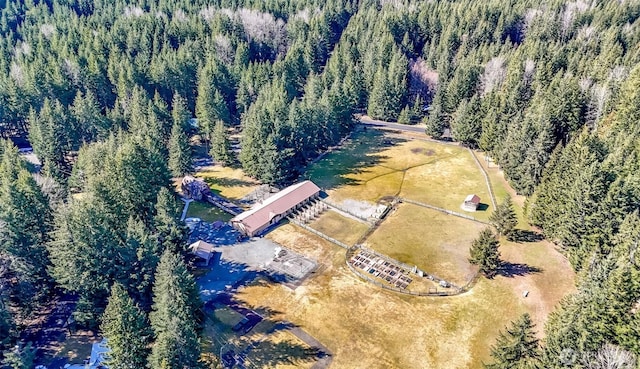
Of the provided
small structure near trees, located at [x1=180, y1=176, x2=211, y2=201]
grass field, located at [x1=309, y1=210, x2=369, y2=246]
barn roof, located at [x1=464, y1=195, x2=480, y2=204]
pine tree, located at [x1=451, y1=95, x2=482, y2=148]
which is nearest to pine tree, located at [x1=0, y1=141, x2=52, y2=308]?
small structure near trees, located at [x1=180, y1=176, x2=211, y2=201]

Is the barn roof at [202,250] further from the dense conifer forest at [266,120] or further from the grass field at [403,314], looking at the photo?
the grass field at [403,314]

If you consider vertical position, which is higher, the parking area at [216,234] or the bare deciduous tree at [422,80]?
the bare deciduous tree at [422,80]

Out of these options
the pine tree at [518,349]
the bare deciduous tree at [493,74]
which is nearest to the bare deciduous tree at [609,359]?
the pine tree at [518,349]

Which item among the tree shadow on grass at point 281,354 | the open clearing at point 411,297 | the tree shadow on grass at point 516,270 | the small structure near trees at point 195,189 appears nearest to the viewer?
the tree shadow on grass at point 281,354

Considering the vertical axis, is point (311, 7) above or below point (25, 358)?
above

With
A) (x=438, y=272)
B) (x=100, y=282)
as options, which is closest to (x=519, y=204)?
(x=438, y=272)

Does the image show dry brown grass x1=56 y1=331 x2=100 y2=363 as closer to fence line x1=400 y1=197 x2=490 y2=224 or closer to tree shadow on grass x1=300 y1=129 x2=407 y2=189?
tree shadow on grass x1=300 y1=129 x2=407 y2=189

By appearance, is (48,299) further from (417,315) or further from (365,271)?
(417,315)

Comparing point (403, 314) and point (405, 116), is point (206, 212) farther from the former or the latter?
point (405, 116)
